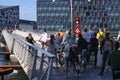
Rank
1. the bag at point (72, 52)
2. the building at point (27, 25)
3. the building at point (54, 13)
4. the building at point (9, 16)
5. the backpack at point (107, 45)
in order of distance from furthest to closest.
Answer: the building at point (9, 16), the building at point (27, 25), the building at point (54, 13), the backpack at point (107, 45), the bag at point (72, 52)

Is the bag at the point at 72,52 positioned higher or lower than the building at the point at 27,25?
higher

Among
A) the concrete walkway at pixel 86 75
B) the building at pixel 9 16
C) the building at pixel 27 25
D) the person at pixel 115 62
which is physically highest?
the person at pixel 115 62

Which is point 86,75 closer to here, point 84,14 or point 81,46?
point 81,46

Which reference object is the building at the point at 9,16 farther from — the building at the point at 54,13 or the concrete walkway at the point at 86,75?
the concrete walkway at the point at 86,75

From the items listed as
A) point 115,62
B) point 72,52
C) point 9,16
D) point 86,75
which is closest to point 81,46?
point 86,75

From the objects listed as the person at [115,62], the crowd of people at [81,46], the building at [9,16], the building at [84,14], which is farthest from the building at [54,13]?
the building at [9,16]

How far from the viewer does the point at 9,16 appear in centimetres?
17075

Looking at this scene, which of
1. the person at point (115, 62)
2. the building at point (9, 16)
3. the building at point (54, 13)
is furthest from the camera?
the building at point (9, 16)

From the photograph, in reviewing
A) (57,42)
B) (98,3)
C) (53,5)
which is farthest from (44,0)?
(57,42)

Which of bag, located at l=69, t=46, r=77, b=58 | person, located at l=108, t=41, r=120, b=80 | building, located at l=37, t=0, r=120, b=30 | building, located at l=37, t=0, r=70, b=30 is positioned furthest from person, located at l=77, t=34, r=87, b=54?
building, located at l=37, t=0, r=70, b=30

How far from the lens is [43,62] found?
13703 mm

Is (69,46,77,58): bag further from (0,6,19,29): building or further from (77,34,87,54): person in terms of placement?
(0,6,19,29): building

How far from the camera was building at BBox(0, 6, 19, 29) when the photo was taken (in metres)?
166

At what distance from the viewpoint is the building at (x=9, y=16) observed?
6545 inches
